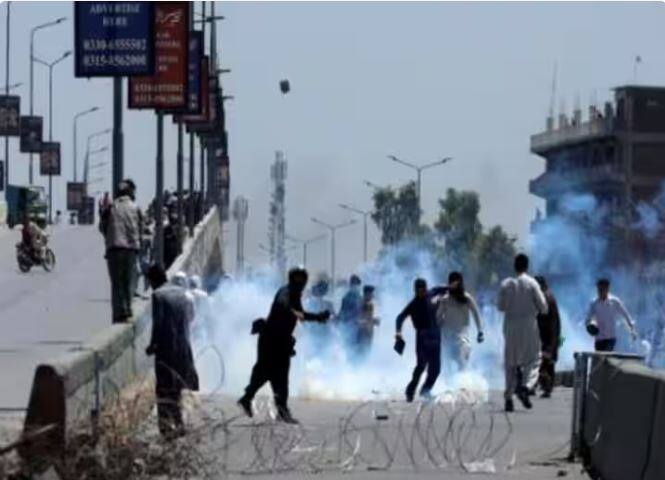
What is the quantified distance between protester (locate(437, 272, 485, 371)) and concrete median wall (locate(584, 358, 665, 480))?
881 centimetres

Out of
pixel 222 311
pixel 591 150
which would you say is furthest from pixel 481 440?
pixel 591 150

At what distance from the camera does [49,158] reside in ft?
376

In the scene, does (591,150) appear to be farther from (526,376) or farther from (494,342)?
(526,376)

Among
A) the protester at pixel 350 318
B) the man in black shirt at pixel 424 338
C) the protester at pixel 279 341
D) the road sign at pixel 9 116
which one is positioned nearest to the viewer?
the protester at pixel 279 341

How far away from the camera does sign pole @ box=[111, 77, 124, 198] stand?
26.3 meters

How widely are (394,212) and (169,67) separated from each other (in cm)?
11480

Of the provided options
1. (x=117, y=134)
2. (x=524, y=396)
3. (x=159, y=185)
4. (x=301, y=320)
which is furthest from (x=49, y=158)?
(x=301, y=320)

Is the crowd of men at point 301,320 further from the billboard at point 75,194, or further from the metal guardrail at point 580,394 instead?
the billboard at point 75,194

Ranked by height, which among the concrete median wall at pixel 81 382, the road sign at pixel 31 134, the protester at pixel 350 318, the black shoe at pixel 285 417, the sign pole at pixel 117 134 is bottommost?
the black shoe at pixel 285 417

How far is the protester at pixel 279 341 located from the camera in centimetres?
2059

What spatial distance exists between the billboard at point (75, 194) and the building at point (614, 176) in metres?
29.4

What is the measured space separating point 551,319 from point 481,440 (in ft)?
25.2

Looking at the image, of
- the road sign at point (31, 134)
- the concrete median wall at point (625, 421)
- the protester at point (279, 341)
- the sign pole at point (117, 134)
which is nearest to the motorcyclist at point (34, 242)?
the sign pole at point (117, 134)

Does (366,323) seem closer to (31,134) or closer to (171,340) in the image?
(171,340)
